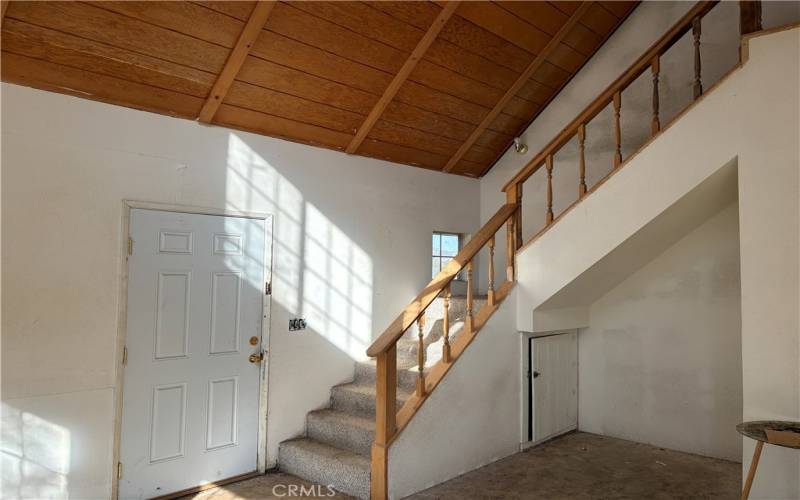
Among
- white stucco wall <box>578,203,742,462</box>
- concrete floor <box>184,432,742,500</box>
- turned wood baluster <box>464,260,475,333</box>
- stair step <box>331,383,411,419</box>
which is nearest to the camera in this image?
concrete floor <box>184,432,742,500</box>

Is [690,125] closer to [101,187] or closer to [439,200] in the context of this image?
[439,200]

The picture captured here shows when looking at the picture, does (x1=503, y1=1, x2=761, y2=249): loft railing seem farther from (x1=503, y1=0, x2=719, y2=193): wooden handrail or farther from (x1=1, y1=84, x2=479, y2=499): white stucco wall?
(x1=1, y1=84, x2=479, y2=499): white stucco wall

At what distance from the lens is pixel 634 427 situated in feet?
15.4

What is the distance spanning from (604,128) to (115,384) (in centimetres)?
456

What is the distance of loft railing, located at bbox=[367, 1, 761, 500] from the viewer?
10.7 ft

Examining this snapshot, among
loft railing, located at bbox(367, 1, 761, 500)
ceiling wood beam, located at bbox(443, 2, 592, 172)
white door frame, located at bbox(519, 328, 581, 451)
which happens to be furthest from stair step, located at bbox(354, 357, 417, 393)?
ceiling wood beam, located at bbox(443, 2, 592, 172)

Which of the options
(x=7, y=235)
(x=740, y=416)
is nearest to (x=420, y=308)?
(x=7, y=235)

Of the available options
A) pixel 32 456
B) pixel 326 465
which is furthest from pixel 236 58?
pixel 326 465

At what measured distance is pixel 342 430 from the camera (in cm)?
381

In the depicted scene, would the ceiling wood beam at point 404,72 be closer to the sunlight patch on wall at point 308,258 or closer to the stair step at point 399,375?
the sunlight patch on wall at point 308,258

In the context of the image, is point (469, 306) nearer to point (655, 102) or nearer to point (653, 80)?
point (655, 102)

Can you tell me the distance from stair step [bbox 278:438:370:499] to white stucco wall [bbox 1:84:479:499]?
0.13 meters

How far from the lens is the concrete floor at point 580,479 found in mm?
3475

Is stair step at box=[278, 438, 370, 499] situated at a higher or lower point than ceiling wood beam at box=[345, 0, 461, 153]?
lower
